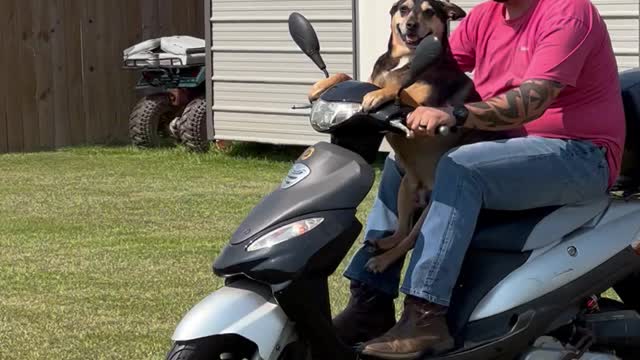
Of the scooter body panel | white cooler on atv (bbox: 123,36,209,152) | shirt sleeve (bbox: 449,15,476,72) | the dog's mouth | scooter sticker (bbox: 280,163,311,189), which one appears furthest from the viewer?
white cooler on atv (bbox: 123,36,209,152)

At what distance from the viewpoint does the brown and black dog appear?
367cm

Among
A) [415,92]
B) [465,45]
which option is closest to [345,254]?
[415,92]

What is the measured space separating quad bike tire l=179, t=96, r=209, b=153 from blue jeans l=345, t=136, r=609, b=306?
778 cm

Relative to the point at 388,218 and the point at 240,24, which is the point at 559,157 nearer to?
the point at 388,218

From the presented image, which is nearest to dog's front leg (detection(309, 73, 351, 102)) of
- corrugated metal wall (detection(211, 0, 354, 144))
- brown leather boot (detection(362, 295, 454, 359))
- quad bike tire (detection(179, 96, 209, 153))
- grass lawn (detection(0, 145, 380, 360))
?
brown leather boot (detection(362, 295, 454, 359))

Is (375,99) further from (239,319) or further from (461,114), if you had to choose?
(239,319)

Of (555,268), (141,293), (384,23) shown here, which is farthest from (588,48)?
(384,23)

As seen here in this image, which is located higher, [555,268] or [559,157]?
[559,157]

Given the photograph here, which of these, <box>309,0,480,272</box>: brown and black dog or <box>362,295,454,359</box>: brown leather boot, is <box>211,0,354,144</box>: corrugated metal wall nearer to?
<box>309,0,480,272</box>: brown and black dog

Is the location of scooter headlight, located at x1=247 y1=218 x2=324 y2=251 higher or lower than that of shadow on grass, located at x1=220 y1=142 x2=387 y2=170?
higher

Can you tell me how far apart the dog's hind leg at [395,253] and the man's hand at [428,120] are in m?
0.48

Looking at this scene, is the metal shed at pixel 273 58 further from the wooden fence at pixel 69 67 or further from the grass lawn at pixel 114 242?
the wooden fence at pixel 69 67

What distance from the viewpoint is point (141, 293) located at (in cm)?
559

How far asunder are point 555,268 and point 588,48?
600mm
